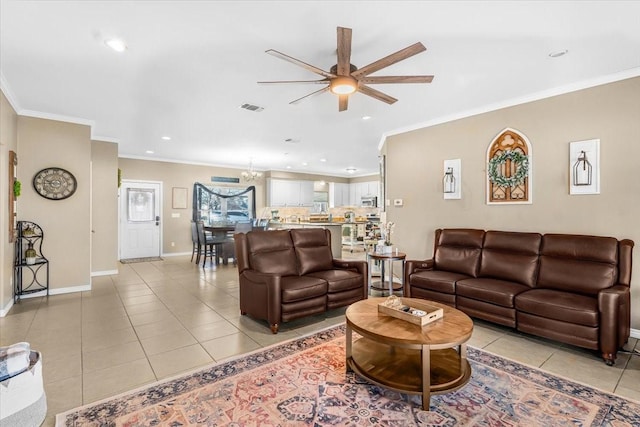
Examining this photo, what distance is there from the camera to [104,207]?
6066mm

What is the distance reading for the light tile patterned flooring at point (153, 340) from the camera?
7.83 ft

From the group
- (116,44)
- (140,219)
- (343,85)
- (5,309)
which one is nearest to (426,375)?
(343,85)

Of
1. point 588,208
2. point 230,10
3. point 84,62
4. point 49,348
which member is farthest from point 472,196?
point 49,348

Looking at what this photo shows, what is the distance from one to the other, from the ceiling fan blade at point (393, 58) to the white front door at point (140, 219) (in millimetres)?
7271

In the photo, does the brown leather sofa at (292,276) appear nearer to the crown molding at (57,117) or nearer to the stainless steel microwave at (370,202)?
the crown molding at (57,117)

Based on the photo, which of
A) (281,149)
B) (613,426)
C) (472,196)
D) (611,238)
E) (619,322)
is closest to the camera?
(613,426)

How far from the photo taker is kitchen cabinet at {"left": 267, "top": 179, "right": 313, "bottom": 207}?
33.2ft

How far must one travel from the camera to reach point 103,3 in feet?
7.14

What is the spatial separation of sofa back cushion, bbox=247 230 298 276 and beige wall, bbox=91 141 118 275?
3.93 meters

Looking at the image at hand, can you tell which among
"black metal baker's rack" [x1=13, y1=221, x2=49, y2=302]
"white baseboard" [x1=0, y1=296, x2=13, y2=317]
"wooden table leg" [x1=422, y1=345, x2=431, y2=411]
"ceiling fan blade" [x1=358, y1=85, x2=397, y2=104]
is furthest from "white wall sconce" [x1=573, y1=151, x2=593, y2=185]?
"black metal baker's rack" [x1=13, y1=221, x2=49, y2=302]

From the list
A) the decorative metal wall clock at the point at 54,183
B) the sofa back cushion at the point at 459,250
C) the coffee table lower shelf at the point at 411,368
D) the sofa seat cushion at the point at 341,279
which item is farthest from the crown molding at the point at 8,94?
the sofa back cushion at the point at 459,250

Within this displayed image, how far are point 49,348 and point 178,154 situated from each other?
5697 mm

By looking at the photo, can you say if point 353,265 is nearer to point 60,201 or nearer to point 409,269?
point 409,269

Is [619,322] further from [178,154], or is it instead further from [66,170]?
[178,154]
